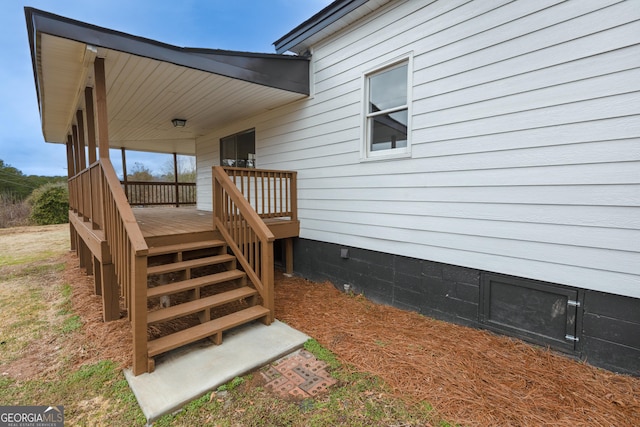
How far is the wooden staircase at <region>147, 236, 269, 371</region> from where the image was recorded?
278 cm

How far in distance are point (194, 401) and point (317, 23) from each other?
4959 mm

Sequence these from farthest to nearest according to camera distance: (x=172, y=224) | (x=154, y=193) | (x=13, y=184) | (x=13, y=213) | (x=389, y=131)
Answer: (x=13, y=184) → (x=13, y=213) → (x=154, y=193) → (x=172, y=224) → (x=389, y=131)

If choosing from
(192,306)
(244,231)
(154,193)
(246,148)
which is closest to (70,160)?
(154,193)

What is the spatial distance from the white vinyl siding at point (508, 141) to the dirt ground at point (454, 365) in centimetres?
73

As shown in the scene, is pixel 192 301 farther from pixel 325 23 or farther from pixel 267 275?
pixel 325 23

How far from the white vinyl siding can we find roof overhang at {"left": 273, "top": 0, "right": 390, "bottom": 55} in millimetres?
133

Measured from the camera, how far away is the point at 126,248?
8.71 feet

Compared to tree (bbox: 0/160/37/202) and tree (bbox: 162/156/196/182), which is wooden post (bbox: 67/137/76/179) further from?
tree (bbox: 0/160/37/202)

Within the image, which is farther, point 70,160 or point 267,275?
point 70,160

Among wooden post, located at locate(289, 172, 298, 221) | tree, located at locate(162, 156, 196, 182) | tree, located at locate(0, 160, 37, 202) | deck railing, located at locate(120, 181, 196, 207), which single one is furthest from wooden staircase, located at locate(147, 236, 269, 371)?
tree, located at locate(0, 160, 37, 202)

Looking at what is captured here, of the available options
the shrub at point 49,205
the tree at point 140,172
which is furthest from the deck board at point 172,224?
the tree at point 140,172

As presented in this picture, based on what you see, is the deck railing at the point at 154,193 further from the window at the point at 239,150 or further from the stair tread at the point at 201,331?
the stair tread at the point at 201,331

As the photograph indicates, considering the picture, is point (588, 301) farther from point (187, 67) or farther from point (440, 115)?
point (187, 67)

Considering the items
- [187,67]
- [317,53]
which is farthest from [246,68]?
[317,53]
